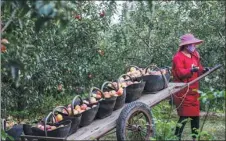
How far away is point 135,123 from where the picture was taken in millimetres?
5492

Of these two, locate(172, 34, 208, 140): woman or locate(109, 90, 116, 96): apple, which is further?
locate(172, 34, 208, 140): woman

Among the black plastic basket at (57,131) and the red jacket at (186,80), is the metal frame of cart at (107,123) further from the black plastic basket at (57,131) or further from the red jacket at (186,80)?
the red jacket at (186,80)

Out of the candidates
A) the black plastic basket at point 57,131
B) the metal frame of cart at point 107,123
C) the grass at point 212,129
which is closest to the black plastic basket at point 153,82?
the metal frame of cart at point 107,123

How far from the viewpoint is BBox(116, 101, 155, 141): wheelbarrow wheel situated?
16.4 ft

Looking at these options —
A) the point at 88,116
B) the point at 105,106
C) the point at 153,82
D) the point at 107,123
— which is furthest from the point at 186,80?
the point at 88,116

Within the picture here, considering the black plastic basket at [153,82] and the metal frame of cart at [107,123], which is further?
the black plastic basket at [153,82]

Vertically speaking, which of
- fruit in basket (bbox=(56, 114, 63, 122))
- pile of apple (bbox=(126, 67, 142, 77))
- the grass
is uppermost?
pile of apple (bbox=(126, 67, 142, 77))

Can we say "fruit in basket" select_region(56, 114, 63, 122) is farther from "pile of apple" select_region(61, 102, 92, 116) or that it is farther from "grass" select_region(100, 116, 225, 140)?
"grass" select_region(100, 116, 225, 140)

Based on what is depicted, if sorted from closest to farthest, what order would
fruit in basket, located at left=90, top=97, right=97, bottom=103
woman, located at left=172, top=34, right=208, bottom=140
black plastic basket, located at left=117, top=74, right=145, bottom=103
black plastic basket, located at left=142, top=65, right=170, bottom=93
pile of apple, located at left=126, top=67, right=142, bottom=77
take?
fruit in basket, located at left=90, top=97, right=97, bottom=103, black plastic basket, located at left=117, top=74, right=145, bottom=103, black plastic basket, located at left=142, top=65, right=170, bottom=93, pile of apple, located at left=126, top=67, right=142, bottom=77, woman, located at left=172, top=34, right=208, bottom=140

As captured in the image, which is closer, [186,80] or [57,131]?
[57,131]

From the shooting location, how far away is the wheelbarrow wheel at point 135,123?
5.01 meters

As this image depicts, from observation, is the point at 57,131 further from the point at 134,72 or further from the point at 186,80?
the point at 186,80

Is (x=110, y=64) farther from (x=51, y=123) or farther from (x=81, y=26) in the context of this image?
(x=51, y=123)

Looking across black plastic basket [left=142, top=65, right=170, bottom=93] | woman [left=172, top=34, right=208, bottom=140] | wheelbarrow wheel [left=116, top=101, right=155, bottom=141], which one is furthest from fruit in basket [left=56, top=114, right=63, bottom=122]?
woman [left=172, top=34, right=208, bottom=140]
